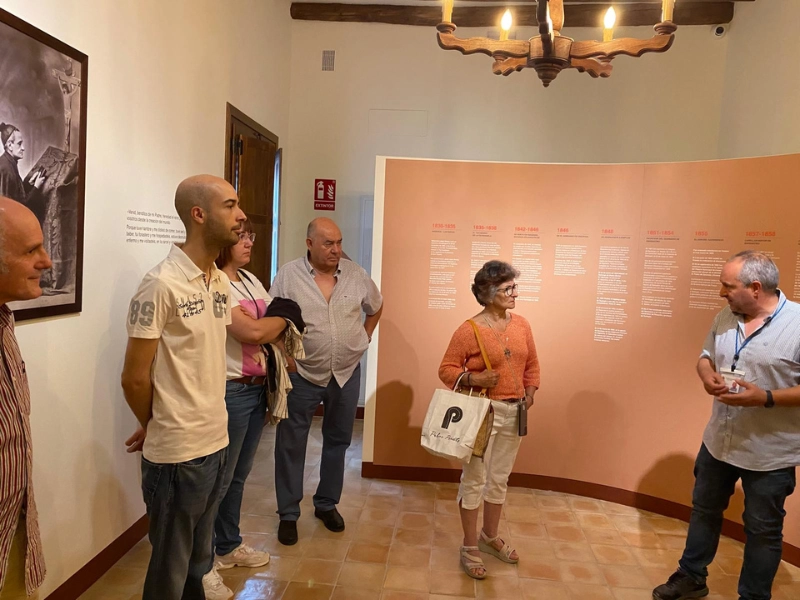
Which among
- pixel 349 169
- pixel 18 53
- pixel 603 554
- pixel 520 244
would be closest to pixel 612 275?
pixel 520 244

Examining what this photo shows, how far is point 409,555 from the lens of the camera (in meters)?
2.80

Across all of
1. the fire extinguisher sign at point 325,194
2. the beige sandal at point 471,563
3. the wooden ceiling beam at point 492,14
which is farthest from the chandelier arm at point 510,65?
the fire extinguisher sign at point 325,194

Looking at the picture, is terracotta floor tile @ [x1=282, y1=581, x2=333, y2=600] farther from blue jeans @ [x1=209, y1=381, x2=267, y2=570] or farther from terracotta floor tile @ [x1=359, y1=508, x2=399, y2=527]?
terracotta floor tile @ [x1=359, y1=508, x2=399, y2=527]

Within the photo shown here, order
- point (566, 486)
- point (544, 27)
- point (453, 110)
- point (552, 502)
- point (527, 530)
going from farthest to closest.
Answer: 1. point (453, 110)
2. point (566, 486)
3. point (552, 502)
4. point (527, 530)
5. point (544, 27)

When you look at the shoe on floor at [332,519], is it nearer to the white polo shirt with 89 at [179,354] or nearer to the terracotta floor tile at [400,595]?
the terracotta floor tile at [400,595]

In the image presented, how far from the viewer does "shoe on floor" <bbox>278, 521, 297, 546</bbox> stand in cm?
283

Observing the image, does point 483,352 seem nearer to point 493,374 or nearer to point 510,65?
point 493,374

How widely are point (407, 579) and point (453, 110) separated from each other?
3666 millimetres

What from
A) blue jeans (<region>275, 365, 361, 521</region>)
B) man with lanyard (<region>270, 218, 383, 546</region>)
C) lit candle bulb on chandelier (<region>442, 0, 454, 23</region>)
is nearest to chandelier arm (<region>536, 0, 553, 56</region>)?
lit candle bulb on chandelier (<region>442, 0, 454, 23</region>)

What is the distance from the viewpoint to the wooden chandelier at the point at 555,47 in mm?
2150

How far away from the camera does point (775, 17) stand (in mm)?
3863

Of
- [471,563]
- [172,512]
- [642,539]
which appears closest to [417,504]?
[471,563]

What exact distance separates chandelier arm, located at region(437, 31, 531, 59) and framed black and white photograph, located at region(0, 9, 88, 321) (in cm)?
140

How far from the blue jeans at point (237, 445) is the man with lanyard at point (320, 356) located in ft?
1.07
